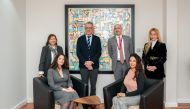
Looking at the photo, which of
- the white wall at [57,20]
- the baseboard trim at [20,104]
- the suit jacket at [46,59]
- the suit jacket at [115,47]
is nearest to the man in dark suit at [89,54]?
the suit jacket at [115,47]

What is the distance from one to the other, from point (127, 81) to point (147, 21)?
207cm

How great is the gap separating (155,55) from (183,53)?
109 cm

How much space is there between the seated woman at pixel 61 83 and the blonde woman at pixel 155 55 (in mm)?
1586

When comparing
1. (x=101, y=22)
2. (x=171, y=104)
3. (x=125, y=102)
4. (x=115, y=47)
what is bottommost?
(x=171, y=104)

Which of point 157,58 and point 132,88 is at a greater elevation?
point 157,58

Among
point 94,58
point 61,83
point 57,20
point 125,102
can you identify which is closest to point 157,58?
point 94,58

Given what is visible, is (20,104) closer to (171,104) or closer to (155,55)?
(155,55)

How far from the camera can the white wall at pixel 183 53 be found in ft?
20.5

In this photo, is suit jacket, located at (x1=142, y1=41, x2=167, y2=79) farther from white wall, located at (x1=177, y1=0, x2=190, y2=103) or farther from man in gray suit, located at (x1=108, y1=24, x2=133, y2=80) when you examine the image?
white wall, located at (x1=177, y1=0, x2=190, y2=103)

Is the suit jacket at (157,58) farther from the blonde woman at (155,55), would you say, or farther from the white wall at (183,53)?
the white wall at (183,53)

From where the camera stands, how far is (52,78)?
4789 mm

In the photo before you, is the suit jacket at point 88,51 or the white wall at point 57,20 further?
the white wall at point 57,20

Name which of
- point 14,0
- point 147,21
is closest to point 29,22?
point 14,0

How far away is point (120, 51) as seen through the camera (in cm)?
567
